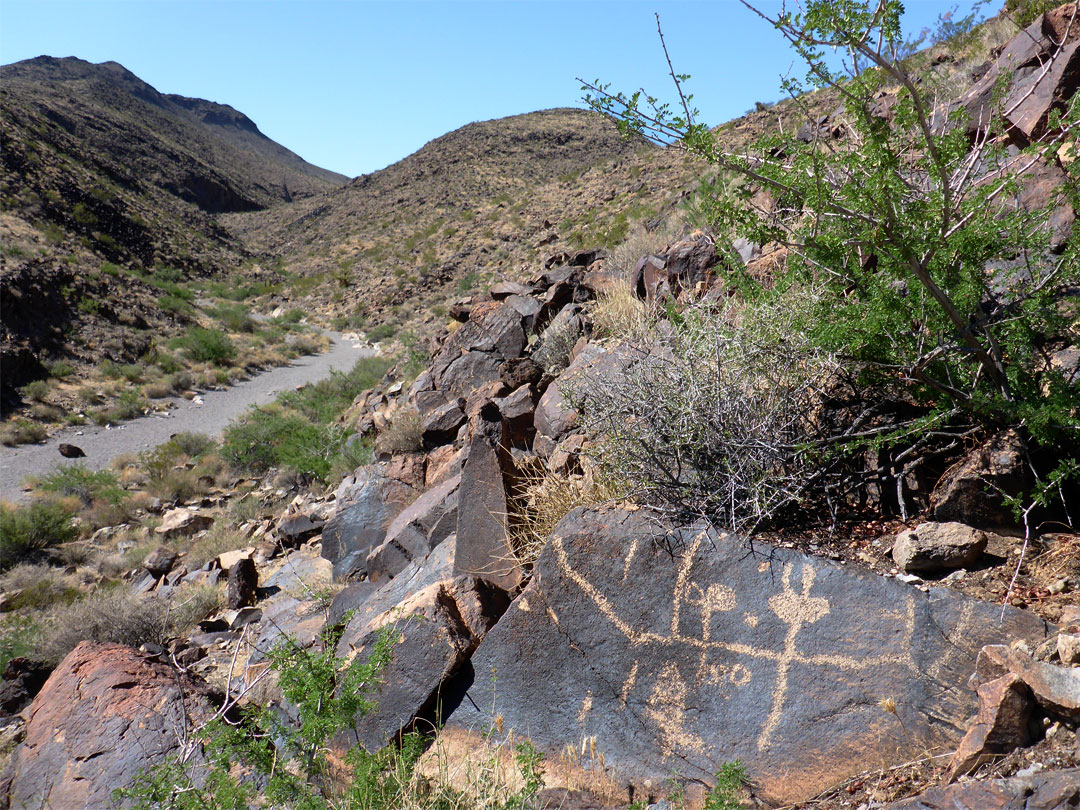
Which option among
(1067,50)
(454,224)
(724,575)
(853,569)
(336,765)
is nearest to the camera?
(853,569)

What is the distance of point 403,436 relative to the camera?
23.4 ft

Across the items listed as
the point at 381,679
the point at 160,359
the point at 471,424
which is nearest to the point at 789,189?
the point at 381,679

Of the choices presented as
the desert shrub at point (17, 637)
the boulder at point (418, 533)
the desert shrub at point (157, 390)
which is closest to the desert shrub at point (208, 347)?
the desert shrub at point (157, 390)

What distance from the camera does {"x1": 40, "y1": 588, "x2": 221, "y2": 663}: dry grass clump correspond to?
16.9ft

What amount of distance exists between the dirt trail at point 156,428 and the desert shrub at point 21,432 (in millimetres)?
175

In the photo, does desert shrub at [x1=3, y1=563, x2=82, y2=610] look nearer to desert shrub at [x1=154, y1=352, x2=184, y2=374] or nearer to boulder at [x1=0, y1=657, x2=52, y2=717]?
boulder at [x1=0, y1=657, x2=52, y2=717]

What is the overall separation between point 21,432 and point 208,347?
7.06 m

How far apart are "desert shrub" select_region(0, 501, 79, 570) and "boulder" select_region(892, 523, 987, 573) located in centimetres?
1026

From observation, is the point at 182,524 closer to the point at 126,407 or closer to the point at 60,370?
the point at 126,407

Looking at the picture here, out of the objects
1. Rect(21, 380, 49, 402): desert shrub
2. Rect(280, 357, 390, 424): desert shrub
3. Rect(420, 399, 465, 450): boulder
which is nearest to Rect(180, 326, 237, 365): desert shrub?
Rect(280, 357, 390, 424): desert shrub

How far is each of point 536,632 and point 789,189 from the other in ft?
7.90

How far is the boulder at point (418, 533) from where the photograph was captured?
460cm

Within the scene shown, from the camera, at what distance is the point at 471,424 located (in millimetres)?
6121

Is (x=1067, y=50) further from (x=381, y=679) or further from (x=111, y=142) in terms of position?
(x=111, y=142)
